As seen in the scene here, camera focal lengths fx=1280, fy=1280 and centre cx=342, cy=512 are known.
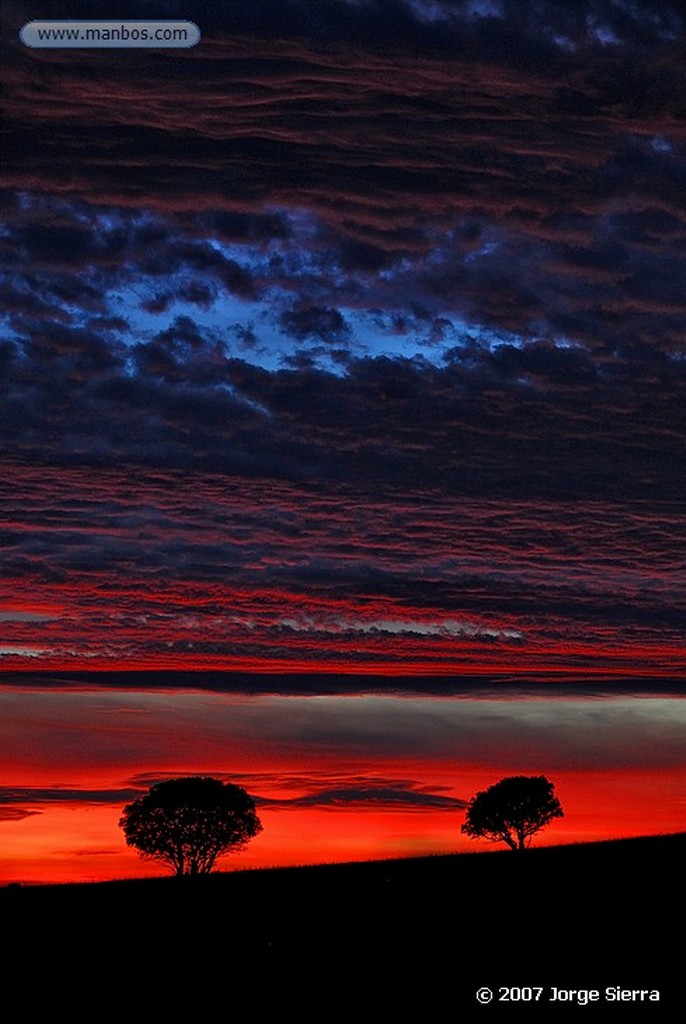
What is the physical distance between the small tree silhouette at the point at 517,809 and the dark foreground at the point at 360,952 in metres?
48.5

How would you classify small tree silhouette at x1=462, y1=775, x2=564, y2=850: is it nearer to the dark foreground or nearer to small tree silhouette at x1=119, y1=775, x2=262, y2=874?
small tree silhouette at x1=119, y1=775, x2=262, y2=874

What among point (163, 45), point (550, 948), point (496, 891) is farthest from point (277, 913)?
point (163, 45)

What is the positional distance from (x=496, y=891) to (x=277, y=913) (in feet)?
22.1

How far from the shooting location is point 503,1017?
54.5 ft

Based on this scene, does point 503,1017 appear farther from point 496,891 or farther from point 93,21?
point 496,891

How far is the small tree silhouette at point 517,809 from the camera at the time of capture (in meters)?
85.2
